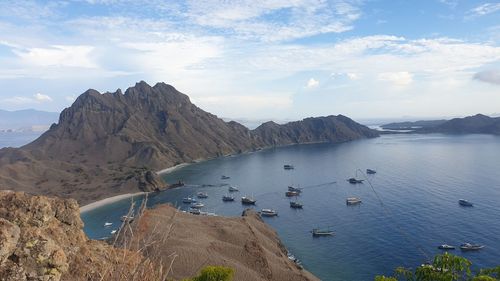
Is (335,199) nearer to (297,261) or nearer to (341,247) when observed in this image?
(341,247)

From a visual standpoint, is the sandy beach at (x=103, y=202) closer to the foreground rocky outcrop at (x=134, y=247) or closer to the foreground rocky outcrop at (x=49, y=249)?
the foreground rocky outcrop at (x=134, y=247)

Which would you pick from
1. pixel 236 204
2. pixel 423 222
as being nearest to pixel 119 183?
pixel 236 204

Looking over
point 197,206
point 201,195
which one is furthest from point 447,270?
point 201,195

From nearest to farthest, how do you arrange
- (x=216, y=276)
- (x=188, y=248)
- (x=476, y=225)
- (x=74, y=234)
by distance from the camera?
(x=74, y=234) → (x=216, y=276) → (x=188, y=248) → (x=476, y=225)

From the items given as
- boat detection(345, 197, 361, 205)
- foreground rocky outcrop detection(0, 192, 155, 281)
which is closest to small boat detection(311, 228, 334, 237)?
boat detection(345, 197, 361, 205)

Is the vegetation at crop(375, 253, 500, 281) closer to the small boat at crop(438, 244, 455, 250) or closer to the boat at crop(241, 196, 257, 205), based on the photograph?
the small boat at crop(438, 244, 455, 250)

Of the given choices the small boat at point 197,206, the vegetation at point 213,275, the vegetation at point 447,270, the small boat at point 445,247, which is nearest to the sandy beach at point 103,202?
the small boat at point 197,206

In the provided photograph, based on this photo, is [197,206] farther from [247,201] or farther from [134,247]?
[134,247]
